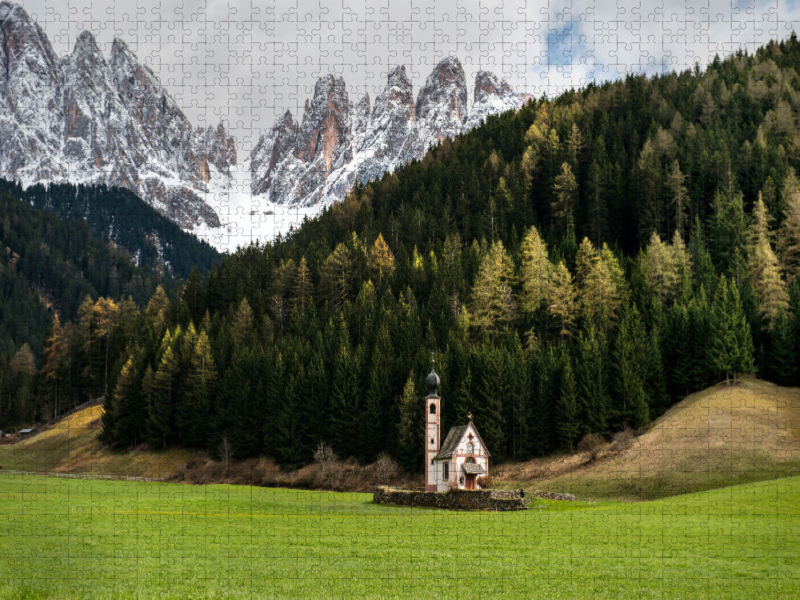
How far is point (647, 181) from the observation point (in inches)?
3912

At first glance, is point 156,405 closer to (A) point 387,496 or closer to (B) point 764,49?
(A) point 387,496

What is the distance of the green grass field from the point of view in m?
18.7

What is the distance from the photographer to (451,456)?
54938mm

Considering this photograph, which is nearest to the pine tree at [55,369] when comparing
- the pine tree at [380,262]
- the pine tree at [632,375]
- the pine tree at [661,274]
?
the pine tree at [380,262]

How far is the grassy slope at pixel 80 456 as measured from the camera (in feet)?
267

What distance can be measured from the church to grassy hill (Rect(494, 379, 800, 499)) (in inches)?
213

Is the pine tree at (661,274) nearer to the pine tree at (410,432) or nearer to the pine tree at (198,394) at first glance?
the pine tree at (410,432)

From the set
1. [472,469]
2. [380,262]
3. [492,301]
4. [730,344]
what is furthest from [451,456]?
[380,262]

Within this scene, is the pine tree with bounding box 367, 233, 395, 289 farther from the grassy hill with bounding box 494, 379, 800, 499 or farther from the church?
the church

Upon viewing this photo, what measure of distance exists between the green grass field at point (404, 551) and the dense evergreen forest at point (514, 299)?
26720 mm

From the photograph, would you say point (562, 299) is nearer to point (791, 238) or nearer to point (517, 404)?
point (517, 404)

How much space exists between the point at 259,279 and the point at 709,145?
6619 cm

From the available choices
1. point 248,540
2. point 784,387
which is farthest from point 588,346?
point 248,540

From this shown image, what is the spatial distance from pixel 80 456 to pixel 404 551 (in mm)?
75732
